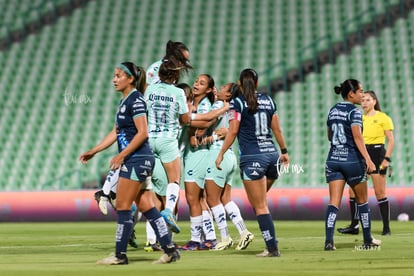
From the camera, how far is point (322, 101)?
93.0 ft

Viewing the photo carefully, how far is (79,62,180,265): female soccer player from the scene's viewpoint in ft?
37.3

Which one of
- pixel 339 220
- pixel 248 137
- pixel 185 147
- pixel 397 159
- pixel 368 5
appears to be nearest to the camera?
pixel 248 137

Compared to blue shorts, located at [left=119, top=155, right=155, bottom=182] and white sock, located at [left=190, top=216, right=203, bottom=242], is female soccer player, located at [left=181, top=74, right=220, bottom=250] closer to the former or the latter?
white sock, located at [left=190, top=216, right=203, bottom=242]

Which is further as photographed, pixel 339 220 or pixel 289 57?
pixel 289 57

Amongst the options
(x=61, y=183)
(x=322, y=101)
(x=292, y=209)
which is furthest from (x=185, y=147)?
(x=322, y=101)


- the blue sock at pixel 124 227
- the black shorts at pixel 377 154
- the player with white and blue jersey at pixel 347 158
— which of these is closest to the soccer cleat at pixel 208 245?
the player with white and blue jersey at pixel 347 158

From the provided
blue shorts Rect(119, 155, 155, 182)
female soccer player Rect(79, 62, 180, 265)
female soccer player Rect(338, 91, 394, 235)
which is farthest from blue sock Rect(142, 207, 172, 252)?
female soccer player Rect(338, 91, 394, 235)

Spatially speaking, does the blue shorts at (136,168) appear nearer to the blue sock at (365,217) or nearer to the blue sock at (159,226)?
the blue sock at (159,226)

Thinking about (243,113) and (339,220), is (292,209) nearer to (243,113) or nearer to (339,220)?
(339,220)

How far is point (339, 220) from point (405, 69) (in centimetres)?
631

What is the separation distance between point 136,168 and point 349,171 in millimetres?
3613

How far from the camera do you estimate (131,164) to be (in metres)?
11.4

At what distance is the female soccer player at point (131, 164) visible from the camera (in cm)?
1137

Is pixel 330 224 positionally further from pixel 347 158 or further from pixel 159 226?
pixel 159 226
